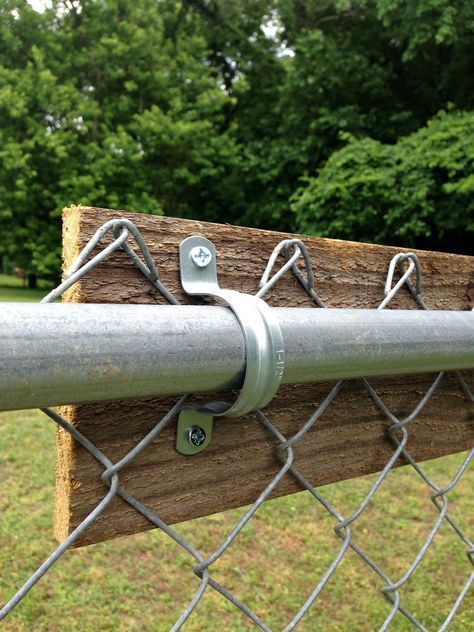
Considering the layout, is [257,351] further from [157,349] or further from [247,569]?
[247,569]

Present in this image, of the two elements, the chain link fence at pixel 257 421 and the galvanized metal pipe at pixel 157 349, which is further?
the chain link fence at pixel 257 421

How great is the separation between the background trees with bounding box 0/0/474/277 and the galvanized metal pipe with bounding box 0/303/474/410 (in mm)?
11187

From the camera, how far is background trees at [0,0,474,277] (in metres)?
12.2

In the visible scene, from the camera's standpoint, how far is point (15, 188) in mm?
15055

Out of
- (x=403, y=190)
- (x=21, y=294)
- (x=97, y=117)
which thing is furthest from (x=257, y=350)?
(x=21, y=294)

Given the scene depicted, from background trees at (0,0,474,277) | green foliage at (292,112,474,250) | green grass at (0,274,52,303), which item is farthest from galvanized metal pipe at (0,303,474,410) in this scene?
background trees at (0,0,474,277)

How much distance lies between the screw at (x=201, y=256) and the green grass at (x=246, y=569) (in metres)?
2.17

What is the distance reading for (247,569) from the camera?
282cm

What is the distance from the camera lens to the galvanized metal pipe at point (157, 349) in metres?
0.41

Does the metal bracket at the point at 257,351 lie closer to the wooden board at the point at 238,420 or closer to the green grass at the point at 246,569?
the wooden board at the point at 238,420

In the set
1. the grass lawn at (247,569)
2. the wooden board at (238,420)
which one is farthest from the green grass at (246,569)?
the wooden board at (238,420)

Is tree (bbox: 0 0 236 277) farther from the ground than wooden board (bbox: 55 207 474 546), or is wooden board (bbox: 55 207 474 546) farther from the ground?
tree (bbox: 0 0 236 277)

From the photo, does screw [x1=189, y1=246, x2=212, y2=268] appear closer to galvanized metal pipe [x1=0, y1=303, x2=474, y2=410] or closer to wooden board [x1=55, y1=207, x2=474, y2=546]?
wooden board [x1=55, y1=207, x2=474, y2=546]

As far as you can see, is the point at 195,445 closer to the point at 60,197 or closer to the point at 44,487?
the point at 44,487
